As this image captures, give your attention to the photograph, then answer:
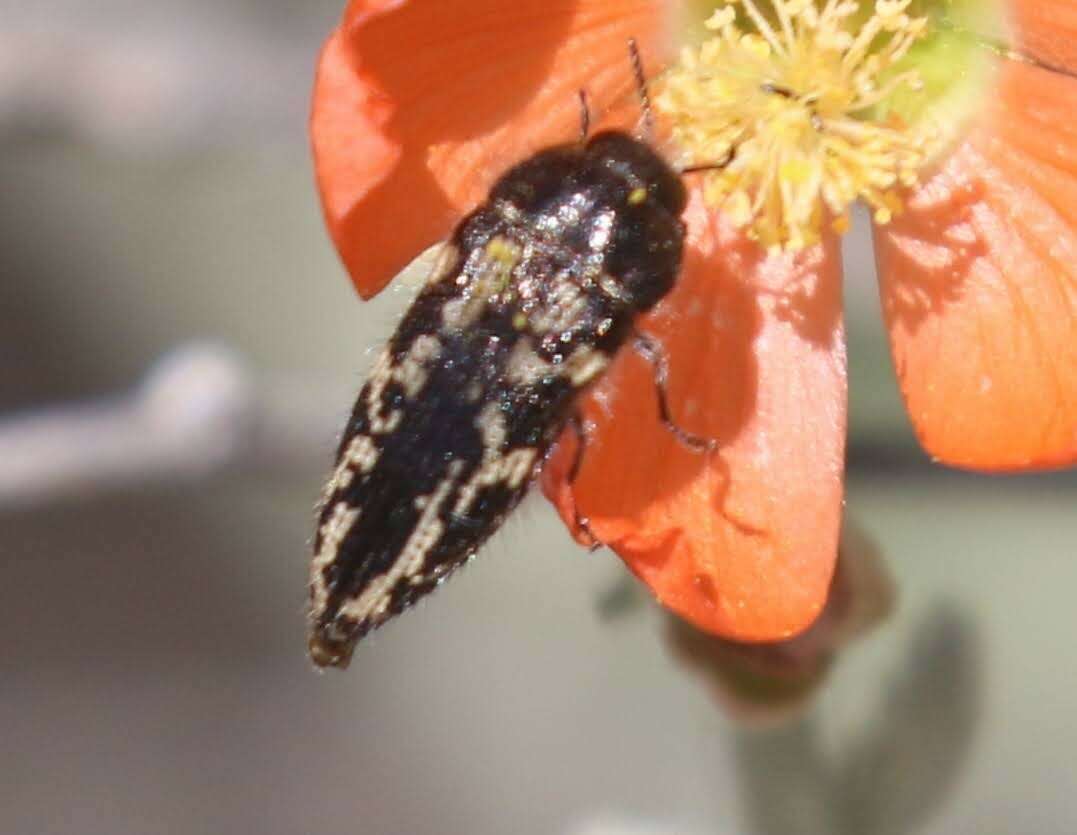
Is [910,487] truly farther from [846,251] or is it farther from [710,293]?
[710,293]

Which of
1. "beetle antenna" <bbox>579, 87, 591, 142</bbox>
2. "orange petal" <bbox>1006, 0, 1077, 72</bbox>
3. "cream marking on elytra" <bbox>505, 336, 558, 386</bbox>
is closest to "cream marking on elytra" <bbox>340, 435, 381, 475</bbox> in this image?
"cream marking on elytra" <bbox>505, 336, 558, 386</bbox>

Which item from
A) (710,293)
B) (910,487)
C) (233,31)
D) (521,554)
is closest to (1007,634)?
(910,487)

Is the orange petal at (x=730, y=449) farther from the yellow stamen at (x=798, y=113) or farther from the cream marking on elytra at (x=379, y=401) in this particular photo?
the cream marking on elytra at (x=379, y=401)

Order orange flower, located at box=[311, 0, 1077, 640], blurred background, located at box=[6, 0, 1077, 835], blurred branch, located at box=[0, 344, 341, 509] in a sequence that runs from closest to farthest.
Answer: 1. orange flower, located at box=[311, 0, 1077, 640]
2. blurred branch, located at box=[0, 344, 341, 509]
3. blurred background, located at box=[6, 0, 1077, 835]

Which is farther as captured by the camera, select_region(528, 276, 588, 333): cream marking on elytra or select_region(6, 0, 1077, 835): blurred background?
select_region(6, 0, 1077, 835): blurred background

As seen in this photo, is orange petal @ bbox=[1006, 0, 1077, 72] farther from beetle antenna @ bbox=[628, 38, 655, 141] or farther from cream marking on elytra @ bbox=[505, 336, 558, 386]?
cream marking on elytra @ bbox=[505, 336, 558, 386]

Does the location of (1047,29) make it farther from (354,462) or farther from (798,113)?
(354,462)

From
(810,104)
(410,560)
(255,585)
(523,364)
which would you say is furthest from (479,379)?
(255,585)
